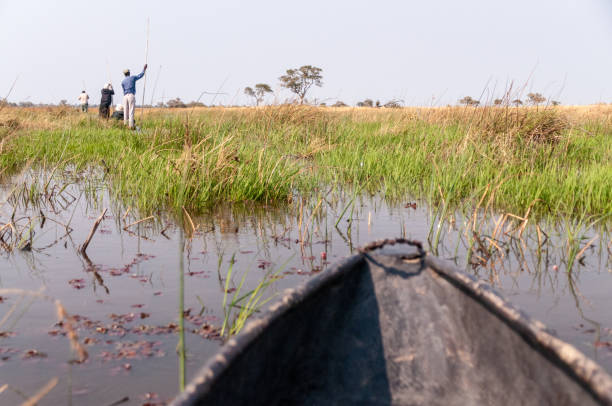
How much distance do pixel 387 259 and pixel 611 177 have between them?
460 centimetres

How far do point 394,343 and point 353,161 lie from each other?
533cm

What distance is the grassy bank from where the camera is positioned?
570 cm

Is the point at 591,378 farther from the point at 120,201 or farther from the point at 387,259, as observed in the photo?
the point at 120,201

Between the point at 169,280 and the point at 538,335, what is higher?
the point at 538,335

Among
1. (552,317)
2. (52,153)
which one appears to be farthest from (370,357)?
(52,153)

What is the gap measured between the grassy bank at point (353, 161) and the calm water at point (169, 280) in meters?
0.42

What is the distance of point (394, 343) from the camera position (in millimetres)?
2180

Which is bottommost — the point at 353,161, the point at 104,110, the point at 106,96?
the point at 353,161

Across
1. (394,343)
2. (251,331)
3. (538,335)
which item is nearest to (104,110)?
(394,343)

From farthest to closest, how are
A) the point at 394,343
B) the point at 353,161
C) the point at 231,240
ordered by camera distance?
the point at 353,161 < the point at 231,240 < the point at 394,343

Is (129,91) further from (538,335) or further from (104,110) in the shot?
(538,335)

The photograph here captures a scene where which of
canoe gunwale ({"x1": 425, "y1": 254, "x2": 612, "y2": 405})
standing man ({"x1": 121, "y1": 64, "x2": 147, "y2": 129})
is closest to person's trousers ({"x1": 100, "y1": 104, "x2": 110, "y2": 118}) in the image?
standing man ({"x1": 121, "y1": 64, "x2": 147, "y2": 129})

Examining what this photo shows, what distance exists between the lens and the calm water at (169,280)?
2.46 m

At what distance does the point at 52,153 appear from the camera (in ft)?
29.5
